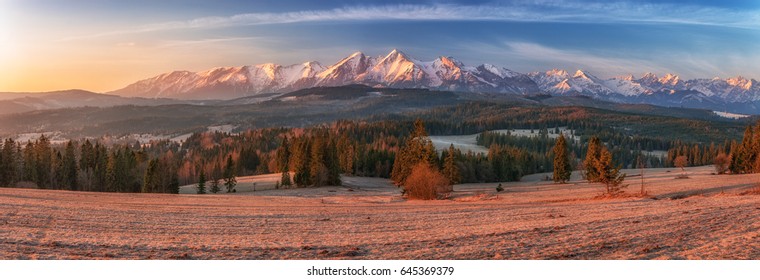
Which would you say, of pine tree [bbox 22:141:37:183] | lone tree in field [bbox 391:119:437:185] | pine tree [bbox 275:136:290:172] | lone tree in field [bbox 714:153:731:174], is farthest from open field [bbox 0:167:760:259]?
pine tree [bbox 275:136:290:172]

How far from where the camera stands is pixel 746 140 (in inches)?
3541

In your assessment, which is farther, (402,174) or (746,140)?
(746,140)

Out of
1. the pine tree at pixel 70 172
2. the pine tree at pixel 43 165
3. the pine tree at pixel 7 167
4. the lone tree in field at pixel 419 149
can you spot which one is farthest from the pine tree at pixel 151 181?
the lone tree in field at pixel 419 149

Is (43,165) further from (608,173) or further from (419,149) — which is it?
(608,173)

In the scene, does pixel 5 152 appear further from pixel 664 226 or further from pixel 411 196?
pixel 664 226

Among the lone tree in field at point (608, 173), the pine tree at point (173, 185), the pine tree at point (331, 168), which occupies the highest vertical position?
the lone tree in field at point (608, 173)

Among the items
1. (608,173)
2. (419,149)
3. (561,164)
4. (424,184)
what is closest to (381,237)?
(424,184)

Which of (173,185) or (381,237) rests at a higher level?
(381,237)

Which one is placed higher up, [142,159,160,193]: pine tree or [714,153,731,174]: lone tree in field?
[714,153,731,174]: lone tree in field

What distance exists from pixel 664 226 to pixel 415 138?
56.3 metres

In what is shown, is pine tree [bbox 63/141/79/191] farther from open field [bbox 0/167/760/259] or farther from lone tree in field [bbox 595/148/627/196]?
lone tree in field [bbox 595/148/627/196]

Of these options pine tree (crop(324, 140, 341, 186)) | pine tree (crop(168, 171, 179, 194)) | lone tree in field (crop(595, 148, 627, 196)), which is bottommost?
pine tree (crop(168, 171, 179, 194))

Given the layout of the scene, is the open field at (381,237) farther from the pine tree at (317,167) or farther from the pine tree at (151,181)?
the pine tree at (317,167)
